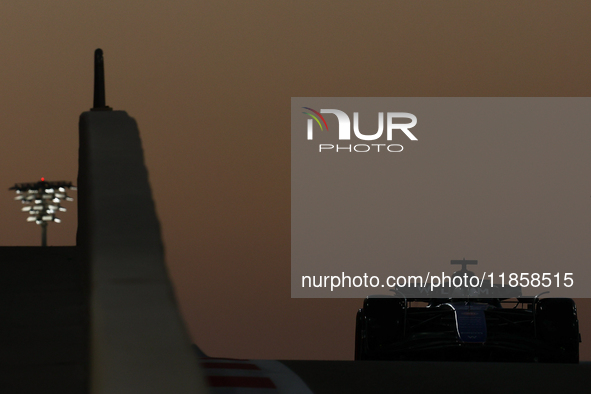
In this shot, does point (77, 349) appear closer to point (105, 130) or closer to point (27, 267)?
point (105, 130)

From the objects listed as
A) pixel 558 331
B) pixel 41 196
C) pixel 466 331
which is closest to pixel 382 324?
pixel 466 331

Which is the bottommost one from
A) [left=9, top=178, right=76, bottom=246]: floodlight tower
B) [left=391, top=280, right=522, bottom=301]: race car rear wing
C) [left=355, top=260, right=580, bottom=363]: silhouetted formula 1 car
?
[left=355, top=260, right=580, bottom=363]: silhouetted formula 1 car

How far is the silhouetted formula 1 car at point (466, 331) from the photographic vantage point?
33.7ft

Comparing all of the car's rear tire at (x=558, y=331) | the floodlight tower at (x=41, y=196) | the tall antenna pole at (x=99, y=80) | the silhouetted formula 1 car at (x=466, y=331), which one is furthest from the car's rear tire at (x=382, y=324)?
the floodlight tower at (x=41, y=196)

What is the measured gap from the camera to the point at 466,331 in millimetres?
10219

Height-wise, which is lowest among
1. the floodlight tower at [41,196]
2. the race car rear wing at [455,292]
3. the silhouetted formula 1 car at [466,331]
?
the silhouetted formula 1 car at [466,331]

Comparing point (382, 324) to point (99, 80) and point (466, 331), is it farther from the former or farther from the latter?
point (99, 80)

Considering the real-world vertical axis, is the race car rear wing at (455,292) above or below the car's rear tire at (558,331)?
above

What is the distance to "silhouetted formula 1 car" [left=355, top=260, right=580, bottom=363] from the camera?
10281 millimetres

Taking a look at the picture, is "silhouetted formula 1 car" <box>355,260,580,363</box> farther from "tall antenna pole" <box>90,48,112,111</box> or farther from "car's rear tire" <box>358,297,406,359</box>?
"tall antenna pole" <box>90,48,112,111</box>

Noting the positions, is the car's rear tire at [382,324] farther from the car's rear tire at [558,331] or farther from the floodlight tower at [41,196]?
the floodlight tower at [41,196]

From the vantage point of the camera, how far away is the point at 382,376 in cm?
761

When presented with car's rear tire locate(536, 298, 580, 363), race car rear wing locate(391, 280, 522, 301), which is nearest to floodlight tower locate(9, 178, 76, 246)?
race car rear wing locate(391, 280, 522, 301)

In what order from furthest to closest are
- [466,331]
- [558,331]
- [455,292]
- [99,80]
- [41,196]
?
[41,196], [455,292], [558,331], [466,331], [99,80]
